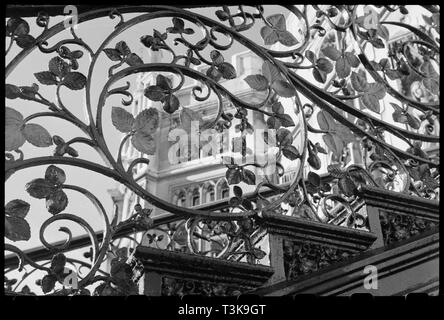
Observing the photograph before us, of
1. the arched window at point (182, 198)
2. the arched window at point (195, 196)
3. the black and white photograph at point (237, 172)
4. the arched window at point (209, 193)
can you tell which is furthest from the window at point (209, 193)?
the black and white photograph at point (237, 172)

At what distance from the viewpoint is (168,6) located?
3.34m

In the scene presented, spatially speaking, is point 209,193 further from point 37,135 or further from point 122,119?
point 37,135

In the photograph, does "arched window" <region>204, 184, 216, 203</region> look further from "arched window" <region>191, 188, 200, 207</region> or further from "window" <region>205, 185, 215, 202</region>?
"arched window" <region>191, 188, 200, 207</region>

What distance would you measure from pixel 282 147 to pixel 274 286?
0.69 m

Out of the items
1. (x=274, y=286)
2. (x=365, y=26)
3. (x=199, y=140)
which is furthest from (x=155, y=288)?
(x=365, y=26)

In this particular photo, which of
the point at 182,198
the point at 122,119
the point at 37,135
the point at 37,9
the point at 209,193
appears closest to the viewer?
the point at 37,135

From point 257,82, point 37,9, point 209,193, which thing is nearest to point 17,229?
point 37,9

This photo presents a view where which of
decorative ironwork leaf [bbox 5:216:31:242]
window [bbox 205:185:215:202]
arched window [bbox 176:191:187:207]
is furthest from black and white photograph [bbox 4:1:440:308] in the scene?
arched window [bbox 176:191:187:207]

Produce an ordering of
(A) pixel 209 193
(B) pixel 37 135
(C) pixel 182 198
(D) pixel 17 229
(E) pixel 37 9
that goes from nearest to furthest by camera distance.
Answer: (D) pixel 17 229, (B) pixel 37 135, (E) pixel 37 9, (A) pixel 209 193, (C) pixel 182 198

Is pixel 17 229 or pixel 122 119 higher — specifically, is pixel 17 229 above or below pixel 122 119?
below
